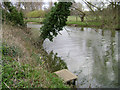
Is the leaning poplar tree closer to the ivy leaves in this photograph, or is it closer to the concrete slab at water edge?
the ivy leaves

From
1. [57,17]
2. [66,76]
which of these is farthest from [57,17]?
[66,76]

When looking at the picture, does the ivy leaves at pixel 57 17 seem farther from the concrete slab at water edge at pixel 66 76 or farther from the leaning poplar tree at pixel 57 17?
the concrete slab at water edge at pixel 66 76

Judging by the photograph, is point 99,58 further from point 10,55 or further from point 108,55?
point 10,55

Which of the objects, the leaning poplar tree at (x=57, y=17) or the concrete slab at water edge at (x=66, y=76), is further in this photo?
the leaning poplar tree at (x=57, y=17)

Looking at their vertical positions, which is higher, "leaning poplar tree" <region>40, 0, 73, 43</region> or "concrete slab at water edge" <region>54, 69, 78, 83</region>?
"leaning poplar tree" <region>40, 0, 73, 43</region>

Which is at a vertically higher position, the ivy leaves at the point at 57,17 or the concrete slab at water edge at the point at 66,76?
the ivy leaves at the point at 57,17

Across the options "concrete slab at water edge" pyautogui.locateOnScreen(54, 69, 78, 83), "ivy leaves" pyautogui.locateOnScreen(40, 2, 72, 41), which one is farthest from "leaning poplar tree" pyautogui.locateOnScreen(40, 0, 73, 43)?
"concrete slab at water edge" pyautogui.locateOnScreen(54, 69, 78, 83)

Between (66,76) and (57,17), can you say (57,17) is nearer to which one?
(57,17)

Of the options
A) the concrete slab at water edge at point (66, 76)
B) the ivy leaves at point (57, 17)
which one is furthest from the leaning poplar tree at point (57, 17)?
the concrete slab at water edge at point (66, 76)

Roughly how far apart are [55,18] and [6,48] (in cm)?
465

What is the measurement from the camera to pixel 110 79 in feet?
18.0

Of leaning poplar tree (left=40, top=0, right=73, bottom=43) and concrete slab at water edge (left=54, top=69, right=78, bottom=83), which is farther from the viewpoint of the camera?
leaning poplar tree (left=40, top=0, right=73, bottom=43)

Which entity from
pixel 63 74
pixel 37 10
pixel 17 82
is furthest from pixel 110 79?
pixel 37 10

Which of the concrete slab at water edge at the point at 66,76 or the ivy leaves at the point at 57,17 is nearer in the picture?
the concrete slab at water edge at the point at 66,76
